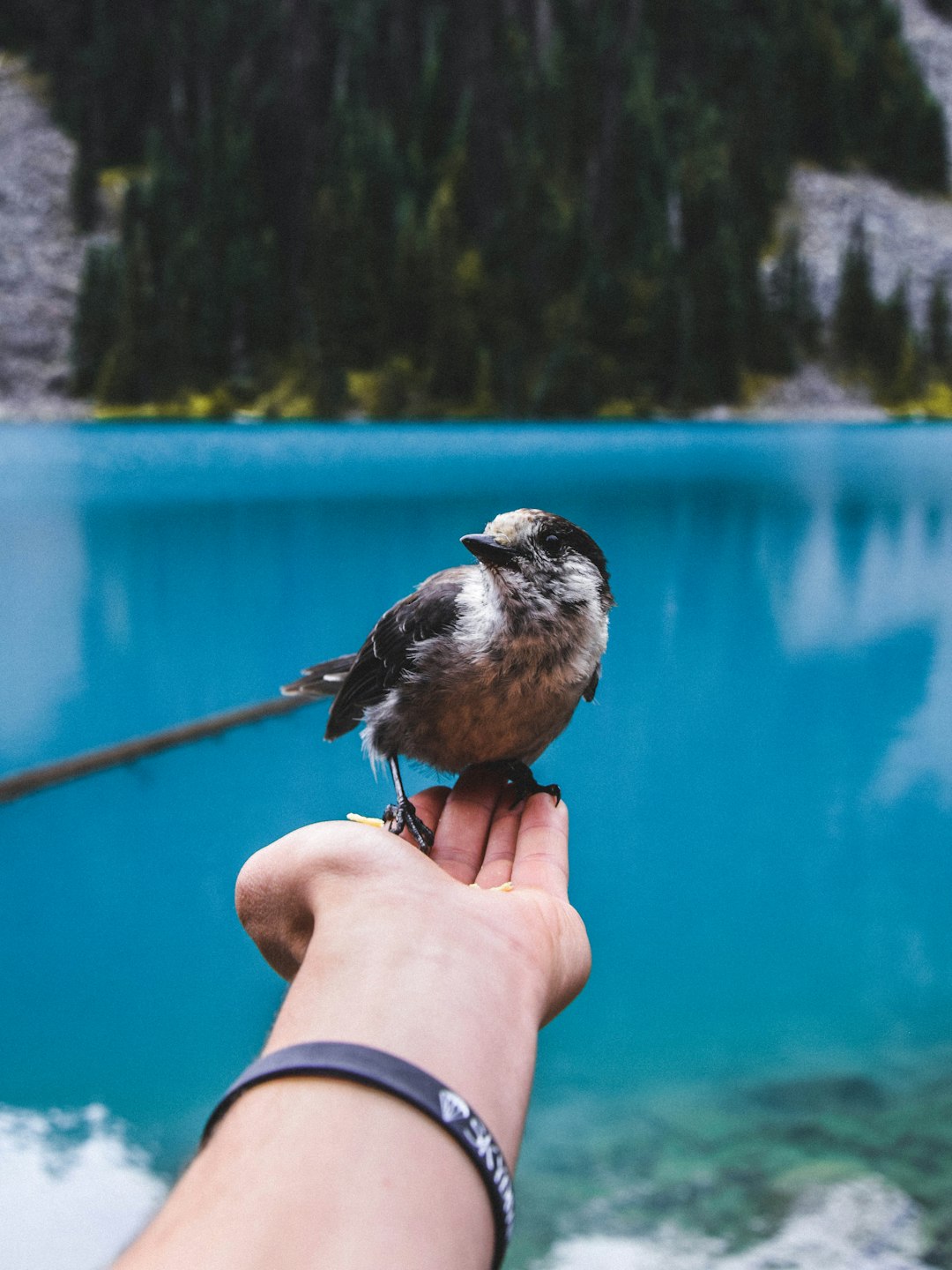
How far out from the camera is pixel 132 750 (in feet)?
23.5

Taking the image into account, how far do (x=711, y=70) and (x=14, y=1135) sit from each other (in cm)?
10020

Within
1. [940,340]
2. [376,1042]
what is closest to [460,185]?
[940,340]

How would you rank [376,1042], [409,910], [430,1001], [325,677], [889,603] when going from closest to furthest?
1. [376,1042]
2. [430,1001]
3. [409,910]
4. [325,677]
5. [889,603]

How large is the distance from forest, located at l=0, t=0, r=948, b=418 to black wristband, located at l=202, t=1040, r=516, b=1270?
6634 cm

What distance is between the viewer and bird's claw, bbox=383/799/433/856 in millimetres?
3113

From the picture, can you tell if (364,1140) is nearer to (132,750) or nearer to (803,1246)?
(803,1246)

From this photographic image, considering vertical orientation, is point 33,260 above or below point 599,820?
above

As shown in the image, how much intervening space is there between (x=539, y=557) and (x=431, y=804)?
2.87ft

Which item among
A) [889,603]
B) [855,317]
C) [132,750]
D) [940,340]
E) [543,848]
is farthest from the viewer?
[940,340]

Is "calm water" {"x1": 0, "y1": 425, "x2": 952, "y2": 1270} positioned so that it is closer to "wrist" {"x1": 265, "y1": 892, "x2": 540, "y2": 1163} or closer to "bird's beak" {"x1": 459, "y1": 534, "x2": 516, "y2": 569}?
"wrist" {"x1": 265, "y1": 892, "x2": 540, "y2": 1163}

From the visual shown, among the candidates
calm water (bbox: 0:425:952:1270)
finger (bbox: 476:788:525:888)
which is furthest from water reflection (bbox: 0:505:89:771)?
finger (bbox: 476:788:525:888)

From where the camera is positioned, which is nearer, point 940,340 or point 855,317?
point 855,317

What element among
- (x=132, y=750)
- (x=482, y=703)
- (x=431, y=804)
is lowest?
(x=132, y=750)

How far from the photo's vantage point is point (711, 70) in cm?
8925
